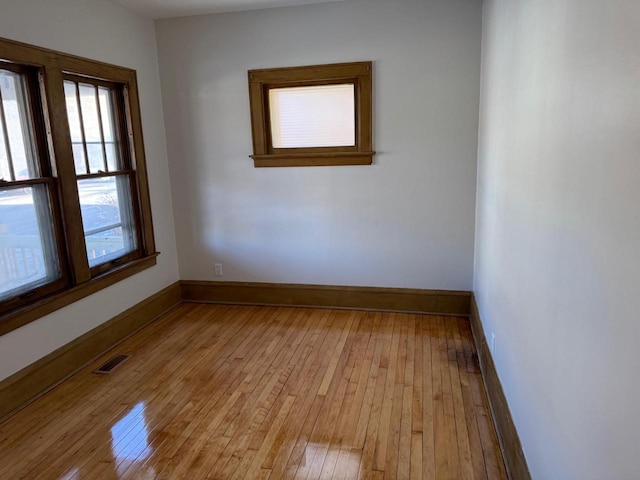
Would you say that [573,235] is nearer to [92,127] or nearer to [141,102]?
[92,127]

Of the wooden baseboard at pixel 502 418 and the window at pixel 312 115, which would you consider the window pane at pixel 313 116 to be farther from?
the wooden baseboard at pixel 502 418

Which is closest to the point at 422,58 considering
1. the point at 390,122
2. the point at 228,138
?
the point at 390,122

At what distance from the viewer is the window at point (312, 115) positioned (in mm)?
3715

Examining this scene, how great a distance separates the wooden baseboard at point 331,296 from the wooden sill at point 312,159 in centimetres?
113

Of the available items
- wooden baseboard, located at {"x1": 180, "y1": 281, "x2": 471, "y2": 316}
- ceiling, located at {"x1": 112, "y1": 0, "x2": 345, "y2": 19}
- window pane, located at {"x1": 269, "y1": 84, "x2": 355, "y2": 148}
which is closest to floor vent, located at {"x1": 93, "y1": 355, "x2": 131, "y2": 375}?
wooden baseboard, located at {"x1": 180, "y1": 281, "x2": 471, "y2": 316}

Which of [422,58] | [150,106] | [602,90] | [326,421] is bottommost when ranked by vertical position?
[326,421]

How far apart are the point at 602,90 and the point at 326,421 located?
2.07 m

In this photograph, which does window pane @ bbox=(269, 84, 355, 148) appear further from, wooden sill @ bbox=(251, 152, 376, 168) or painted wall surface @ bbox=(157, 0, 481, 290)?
painted wall surface @ bbox=(157, 0, 481, 290)

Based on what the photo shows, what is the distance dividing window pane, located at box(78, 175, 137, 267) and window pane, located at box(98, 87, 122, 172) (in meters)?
0.12

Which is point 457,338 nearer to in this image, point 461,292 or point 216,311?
point 461,292

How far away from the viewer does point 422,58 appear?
11.7ft

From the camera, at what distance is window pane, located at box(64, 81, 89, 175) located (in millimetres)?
3100

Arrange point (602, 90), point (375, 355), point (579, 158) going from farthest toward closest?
point (375, 355), point (579, 158), point (602, 90)

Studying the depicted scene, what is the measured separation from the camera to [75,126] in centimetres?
316
